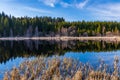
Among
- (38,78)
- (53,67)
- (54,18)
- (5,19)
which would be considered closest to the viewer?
(38,78)

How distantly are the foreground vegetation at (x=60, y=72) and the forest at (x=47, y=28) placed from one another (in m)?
98.0

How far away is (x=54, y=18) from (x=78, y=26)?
111 ft

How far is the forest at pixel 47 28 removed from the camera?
417 feet

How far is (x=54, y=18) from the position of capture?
614 feet

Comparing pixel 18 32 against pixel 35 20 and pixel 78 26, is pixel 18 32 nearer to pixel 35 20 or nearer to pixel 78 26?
pixel 35 20

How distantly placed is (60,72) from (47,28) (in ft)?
392

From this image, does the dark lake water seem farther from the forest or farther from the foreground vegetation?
the forest

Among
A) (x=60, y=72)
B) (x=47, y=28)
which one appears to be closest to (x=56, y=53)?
(x=60, y=72)

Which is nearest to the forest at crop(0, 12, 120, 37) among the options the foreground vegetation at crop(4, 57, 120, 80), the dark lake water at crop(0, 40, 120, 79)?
the dark lake water at crop(0, 40, 120, 79)

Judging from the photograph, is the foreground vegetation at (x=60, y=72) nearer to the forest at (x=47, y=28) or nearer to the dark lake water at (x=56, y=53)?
the dark lake water at (x=56, y=53)

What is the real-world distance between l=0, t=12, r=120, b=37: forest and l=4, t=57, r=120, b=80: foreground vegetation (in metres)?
98.0

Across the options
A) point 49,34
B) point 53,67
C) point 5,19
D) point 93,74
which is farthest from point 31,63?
point 49,34

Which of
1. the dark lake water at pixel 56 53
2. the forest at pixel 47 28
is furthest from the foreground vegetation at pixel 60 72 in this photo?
the forest at pixel 47 28

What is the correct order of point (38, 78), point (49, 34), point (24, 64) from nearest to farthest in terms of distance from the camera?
point (38, 78), point (24, 64), point (49, 34)
